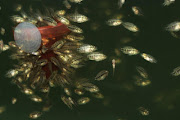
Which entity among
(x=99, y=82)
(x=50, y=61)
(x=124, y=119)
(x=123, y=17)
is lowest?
(x=124, y=119)

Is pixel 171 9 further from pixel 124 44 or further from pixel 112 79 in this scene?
pixel 112 79

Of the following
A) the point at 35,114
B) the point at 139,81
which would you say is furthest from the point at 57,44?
the point at 139,81

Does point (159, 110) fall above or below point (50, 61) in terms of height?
below

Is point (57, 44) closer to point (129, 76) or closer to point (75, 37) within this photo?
point (75, 37)

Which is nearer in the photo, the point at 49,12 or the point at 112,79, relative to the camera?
the point at 49,12

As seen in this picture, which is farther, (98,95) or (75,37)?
(98,95)

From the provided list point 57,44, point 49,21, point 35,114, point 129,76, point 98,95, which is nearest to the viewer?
point 49,21

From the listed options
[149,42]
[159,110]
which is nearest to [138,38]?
[149,42]

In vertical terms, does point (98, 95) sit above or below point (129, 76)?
below
